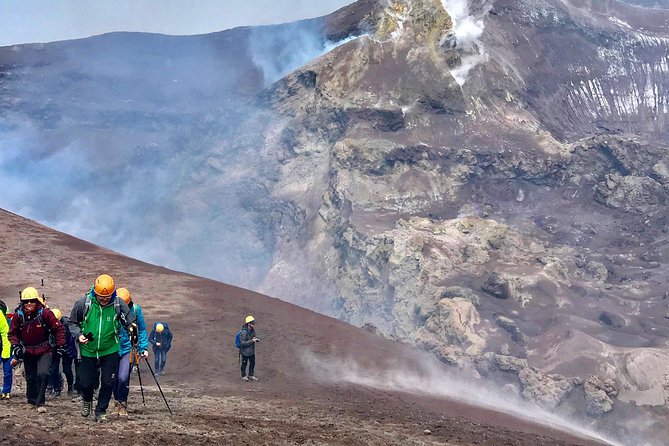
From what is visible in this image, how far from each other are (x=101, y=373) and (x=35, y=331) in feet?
3.87

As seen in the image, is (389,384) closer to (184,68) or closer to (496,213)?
(496,213)

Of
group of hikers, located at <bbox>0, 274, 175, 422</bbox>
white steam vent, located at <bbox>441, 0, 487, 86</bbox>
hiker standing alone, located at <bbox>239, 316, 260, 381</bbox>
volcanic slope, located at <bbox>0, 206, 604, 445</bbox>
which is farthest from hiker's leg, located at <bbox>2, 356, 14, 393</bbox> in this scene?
white steam vent, located at <bbox>441, 0, 487, 86</bbox>

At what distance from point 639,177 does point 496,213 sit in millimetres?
12051

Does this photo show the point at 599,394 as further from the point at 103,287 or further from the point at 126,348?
the point at 103,287

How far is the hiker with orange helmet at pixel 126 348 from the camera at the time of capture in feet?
32.2

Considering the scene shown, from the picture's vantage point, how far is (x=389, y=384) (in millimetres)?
22391

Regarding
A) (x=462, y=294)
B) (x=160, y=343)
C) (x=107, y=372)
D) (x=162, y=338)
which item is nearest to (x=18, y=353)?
(x=107, y=372)

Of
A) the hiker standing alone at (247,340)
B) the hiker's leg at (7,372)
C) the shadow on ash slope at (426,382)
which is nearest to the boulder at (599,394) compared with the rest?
the shadow on ash slope at (426,382)

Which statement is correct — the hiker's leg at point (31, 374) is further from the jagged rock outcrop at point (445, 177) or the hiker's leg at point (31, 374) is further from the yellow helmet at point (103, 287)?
the jagged rock outcrop at point (445, 177)

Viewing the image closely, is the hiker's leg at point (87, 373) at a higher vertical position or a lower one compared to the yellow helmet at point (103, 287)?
lower

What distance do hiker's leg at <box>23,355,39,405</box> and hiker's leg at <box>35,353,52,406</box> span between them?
60 millimetres

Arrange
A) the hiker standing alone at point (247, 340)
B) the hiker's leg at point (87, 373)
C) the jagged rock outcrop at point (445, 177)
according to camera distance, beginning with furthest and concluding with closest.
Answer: the jagged rock outcrop at point (445, 177) → the hiker standing alone at point (247, 340) → the hiker's leg at point (87, 373)

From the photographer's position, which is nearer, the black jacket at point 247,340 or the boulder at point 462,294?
the black jacket at point 247,340

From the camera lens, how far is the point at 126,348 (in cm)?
990
